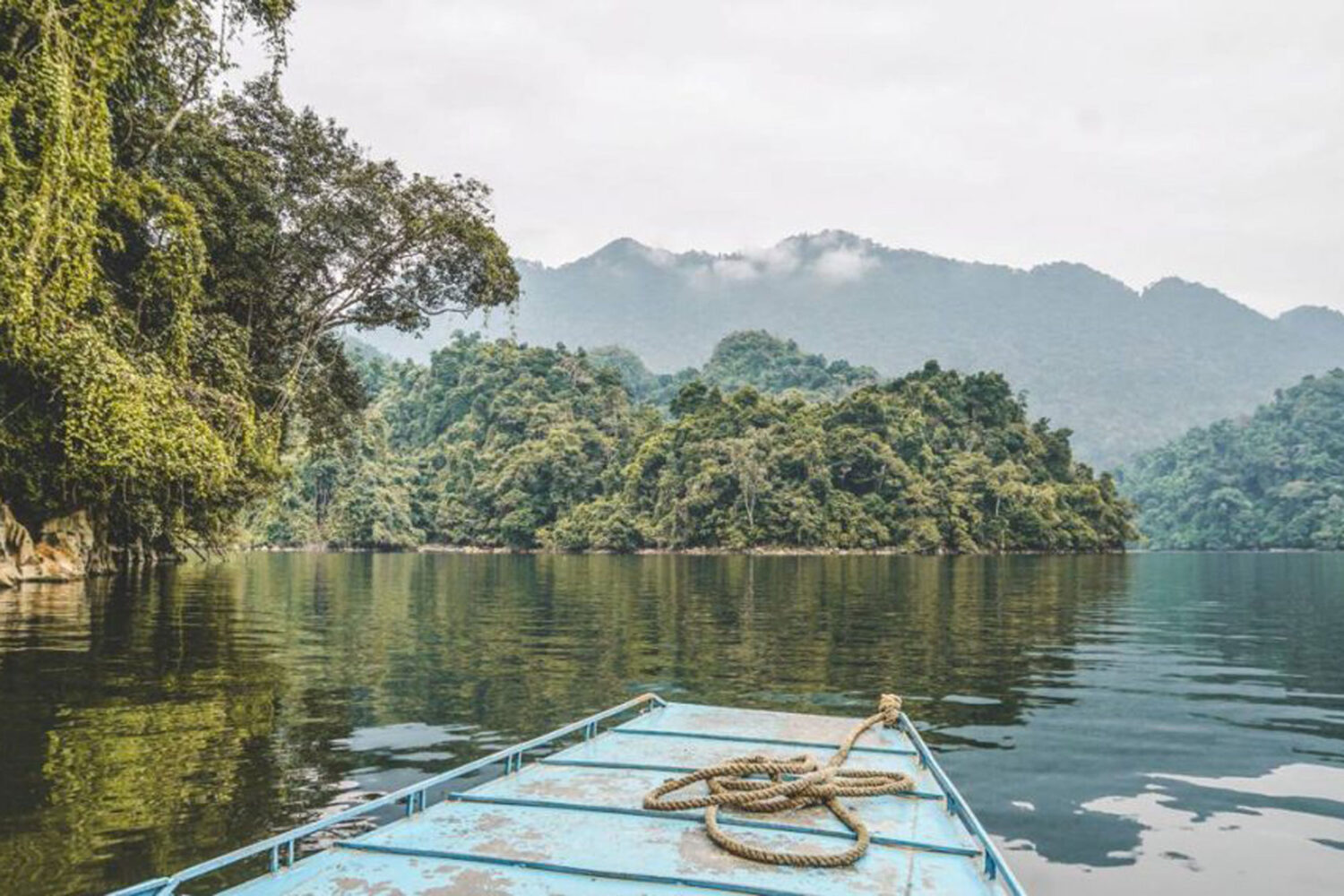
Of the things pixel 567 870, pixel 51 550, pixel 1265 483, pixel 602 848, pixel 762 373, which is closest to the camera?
pixel 567 870

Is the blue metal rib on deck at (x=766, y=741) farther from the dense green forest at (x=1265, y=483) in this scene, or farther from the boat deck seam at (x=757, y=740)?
the dense green forest at (x=1265, y=483)

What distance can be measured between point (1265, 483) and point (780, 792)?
122 meters

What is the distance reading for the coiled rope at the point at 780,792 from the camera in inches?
159

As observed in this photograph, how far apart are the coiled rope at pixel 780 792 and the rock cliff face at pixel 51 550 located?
22.3 m

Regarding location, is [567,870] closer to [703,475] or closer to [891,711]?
[891,711]

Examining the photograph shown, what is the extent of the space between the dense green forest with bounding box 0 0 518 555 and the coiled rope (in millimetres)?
11843

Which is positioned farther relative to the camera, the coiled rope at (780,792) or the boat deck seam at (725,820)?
the boat deck seam at (725,820)

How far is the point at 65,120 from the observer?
12.6 m

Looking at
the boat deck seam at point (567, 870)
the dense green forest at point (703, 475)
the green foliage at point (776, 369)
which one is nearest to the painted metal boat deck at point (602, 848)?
the boat deck seam at point (567, 870)

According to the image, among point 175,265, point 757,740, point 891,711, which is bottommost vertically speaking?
point 757,740

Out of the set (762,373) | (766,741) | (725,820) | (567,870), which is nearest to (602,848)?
(567,870)

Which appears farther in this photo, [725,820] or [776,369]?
[776,369]

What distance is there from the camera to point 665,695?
452 inches

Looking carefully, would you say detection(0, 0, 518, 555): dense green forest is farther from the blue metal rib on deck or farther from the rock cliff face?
the blue metal rib on deck
